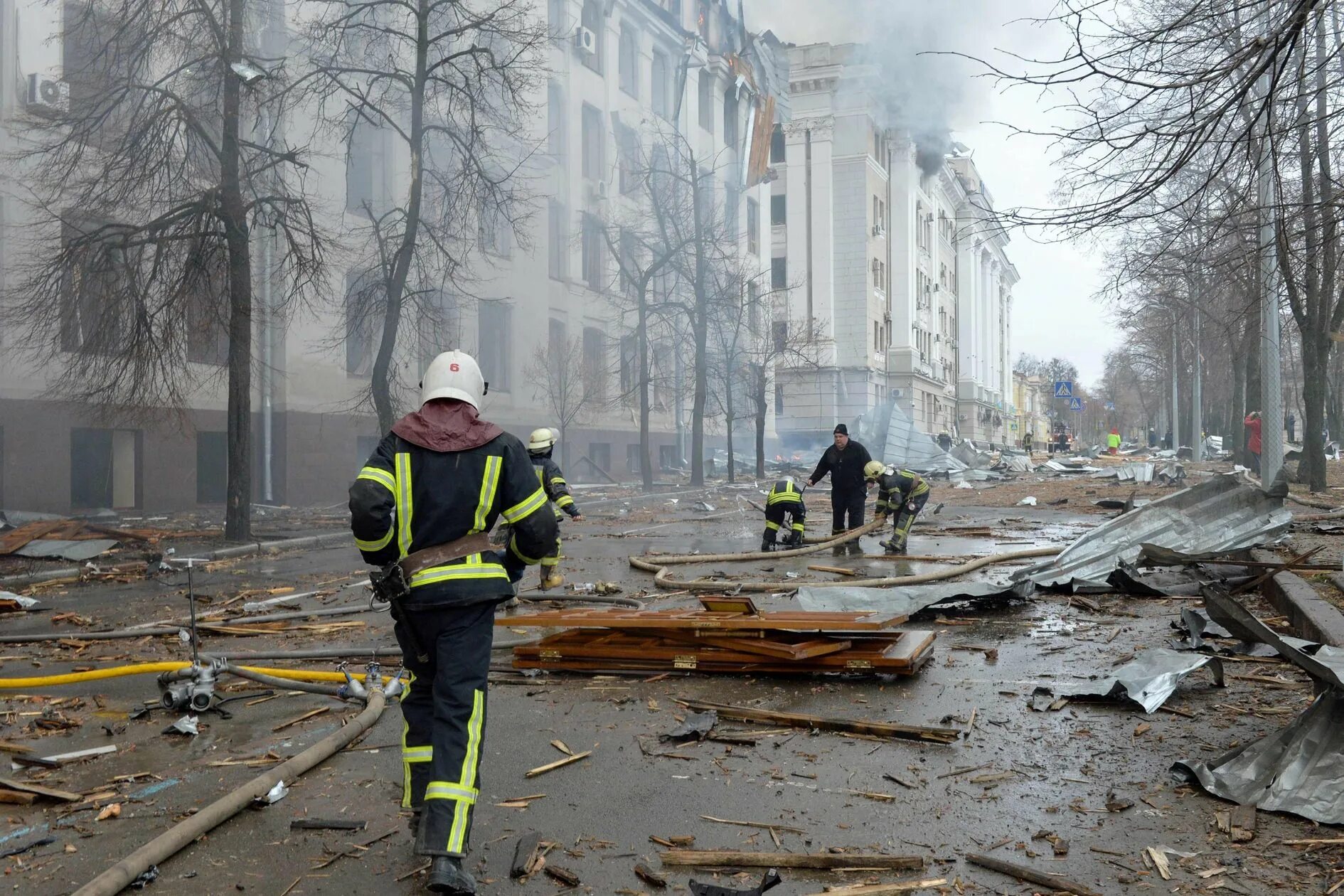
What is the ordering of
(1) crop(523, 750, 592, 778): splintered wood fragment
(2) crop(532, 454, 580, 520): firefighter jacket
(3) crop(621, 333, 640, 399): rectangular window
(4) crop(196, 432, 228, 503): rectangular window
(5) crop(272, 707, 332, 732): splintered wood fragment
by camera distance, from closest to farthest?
(1) crop(523, 750, 592, 778): splintered wood fragment < (5) crop(272, 707, 332, 732): splintered wood fragment < (2) crop(532, 454, 580, 520): firefighter jacket < (4) crop(196, 432, 228, 503): rectangular window < (3) crop(621, 333, 640, 399): rectangular window

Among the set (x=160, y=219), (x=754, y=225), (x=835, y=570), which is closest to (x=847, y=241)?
(x=754, y=225)

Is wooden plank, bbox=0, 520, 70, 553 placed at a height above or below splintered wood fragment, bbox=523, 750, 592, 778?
above

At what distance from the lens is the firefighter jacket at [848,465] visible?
46.1 ft

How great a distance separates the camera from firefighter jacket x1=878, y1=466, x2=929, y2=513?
13.5 meters

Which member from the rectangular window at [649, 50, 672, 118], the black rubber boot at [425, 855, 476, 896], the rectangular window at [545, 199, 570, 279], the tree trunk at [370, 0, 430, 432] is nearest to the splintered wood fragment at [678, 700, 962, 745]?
the black rubber boot at [425, 855, 476, 896]

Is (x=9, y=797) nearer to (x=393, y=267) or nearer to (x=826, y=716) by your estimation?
(x=826, y=716)

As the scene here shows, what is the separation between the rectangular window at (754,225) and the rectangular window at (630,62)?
34.0 ft

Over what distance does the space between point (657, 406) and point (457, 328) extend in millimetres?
11605

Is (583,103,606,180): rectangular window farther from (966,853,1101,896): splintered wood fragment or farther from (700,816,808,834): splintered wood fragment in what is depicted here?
(966,853,1101,896): splintered wood fragment

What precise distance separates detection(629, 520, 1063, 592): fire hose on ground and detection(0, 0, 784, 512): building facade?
8.49 meters

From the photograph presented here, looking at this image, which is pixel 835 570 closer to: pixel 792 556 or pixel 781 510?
pixel 792 556

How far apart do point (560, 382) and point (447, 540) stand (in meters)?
27.0

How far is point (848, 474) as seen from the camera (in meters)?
14.1

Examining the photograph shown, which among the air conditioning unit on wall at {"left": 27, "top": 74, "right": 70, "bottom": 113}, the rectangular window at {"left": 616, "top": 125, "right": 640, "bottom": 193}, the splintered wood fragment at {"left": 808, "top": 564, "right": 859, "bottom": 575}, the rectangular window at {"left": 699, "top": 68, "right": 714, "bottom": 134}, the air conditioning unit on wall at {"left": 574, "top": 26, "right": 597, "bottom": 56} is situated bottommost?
the splintered wood fragment at {"left": 808, "top": 564, "right": 859, "bottom": 575}
